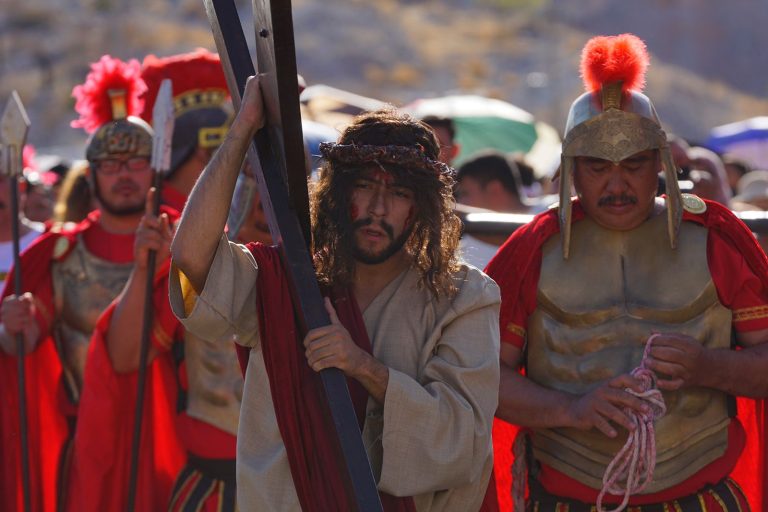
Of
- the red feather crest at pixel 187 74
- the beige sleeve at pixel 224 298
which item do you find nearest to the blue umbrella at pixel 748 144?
the red feather crest at pixel 187 74

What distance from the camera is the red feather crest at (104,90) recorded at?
6.07 m

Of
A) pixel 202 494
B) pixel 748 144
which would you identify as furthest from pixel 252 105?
pixel 748 144

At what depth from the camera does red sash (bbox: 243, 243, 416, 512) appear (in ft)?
11.1

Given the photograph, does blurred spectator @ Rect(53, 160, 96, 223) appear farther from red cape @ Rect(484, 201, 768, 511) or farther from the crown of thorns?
the crown of thorns

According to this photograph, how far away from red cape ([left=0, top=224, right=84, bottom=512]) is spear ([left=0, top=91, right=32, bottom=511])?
19 cm

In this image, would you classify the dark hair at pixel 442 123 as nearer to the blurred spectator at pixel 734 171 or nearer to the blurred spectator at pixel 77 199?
the blurred spectator at pixel 77 199

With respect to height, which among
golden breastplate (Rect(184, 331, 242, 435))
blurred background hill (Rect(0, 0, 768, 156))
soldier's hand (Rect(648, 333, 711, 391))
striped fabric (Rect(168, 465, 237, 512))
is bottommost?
striped fabric (Rect(168, 465, 237, 512))

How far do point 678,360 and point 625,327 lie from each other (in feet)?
0.87

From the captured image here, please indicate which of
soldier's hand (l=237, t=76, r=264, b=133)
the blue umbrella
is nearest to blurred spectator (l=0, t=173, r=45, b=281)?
soldier's hand (l=237, t=76, r=264, b=133)

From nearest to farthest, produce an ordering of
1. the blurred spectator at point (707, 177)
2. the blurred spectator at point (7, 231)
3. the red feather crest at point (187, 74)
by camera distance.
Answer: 1. the blurred spectator at point (707, 177)
2. the red feather crest at point (187, 74)
3. the blurred spectator at point (7, 231)

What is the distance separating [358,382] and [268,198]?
52 cm

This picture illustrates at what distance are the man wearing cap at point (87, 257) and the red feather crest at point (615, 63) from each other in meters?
2.21

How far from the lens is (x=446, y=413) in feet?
11.4

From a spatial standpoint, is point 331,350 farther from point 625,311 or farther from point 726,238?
point 726,238
